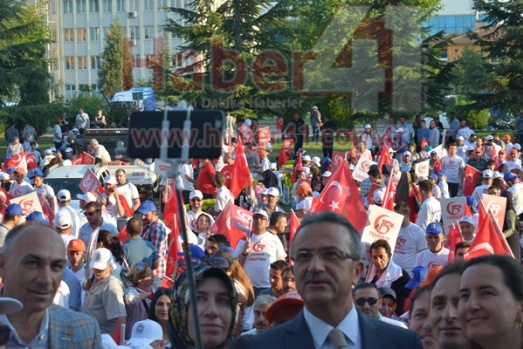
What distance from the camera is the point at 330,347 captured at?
412 centimetres

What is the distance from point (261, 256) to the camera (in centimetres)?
1198

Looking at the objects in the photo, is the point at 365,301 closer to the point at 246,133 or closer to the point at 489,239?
the point at 489,239

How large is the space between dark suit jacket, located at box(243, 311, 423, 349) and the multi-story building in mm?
98690

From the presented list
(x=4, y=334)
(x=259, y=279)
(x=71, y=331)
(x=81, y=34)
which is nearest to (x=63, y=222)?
(x=259, y=279)

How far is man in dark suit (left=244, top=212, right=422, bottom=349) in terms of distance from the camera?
13.6 ft

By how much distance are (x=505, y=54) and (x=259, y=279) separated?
33372 millimetres

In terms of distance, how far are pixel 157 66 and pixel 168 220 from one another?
33.1 metres

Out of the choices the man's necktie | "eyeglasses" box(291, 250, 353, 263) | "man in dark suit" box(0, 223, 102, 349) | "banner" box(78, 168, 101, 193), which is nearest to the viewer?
the man's necktie

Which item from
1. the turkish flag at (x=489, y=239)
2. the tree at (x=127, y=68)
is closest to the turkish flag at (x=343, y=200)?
the turkish flag at (x=489, y=239)

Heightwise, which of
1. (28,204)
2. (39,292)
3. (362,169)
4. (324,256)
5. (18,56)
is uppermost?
(18,56)

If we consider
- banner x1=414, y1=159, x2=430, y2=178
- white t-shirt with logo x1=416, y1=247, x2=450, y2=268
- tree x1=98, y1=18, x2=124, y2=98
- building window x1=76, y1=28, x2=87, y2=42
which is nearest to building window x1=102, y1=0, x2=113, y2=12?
building window x1=76, y1=28, x2=87, y2=42

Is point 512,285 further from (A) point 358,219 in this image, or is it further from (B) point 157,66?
(B) point 157,66

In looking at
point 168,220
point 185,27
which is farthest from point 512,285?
point 185,27

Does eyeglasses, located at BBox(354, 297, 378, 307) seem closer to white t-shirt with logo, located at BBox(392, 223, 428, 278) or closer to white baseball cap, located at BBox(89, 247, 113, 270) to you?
white baseball cap, located at BBox(89, 247, 113, 270)
